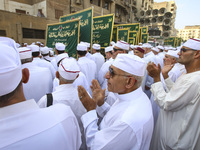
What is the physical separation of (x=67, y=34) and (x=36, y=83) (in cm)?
359

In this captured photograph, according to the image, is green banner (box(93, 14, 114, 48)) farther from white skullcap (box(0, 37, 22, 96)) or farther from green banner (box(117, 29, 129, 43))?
white skullcap (box(0, 37, 22, 96))

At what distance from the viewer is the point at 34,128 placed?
0.69 metres

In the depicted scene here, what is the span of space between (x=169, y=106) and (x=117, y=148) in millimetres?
869

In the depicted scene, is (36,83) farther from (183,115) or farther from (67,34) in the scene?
(67,34)

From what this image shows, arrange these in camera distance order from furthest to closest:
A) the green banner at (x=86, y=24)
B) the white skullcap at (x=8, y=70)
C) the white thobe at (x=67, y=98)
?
the green banner at (x=86, y=24) < the white thobe at (x=67, y=98) < the white skullcap at (x=8, y=70)

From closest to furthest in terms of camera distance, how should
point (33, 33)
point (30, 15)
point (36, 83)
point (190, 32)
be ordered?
point (36, 83), point (30, 15), point (33, 33), point (190, 32)

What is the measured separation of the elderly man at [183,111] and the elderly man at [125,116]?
17.8 inches

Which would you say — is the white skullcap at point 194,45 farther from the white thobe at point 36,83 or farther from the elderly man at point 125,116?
the white thobe at point 36,83

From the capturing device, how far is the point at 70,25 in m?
5.16

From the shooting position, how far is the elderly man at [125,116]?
102cm

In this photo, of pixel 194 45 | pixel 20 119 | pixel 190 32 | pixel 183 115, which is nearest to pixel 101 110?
pixel 183 115

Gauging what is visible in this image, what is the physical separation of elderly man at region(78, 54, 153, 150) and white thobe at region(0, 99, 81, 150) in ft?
1.18

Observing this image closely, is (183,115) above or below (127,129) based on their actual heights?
below

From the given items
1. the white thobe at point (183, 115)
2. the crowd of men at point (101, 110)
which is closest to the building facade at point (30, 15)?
the crowd of men at point (101, 110)
